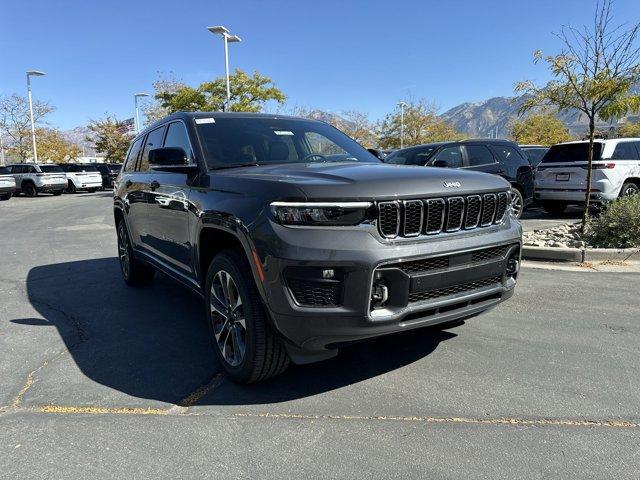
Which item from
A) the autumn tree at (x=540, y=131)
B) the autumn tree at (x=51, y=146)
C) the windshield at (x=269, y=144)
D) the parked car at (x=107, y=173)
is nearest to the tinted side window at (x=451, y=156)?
the windshield at (x=269, y=144)

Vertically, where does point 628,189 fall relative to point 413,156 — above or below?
below

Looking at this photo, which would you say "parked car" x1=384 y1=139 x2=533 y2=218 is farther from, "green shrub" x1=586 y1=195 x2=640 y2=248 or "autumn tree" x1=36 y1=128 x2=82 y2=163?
"autumn tree" x1=36 y1=128 x2=82 y2=163

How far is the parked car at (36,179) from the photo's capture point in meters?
26.4

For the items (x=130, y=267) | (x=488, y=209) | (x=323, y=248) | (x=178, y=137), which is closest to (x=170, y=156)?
(x=178, y=137)

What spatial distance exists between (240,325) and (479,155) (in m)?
7.98

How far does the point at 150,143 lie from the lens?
5.31m

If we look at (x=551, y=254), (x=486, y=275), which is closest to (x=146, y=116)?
(x=551, y=254)

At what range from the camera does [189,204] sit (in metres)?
3.81

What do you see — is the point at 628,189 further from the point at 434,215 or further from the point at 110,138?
the point at 110,138

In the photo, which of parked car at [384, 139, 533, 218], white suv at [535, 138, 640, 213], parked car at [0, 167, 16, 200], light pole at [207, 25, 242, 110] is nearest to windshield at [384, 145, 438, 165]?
parked car at [384, 139, 533, 218]

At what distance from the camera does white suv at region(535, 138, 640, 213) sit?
10.2 metres

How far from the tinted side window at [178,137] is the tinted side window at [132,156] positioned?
4.02ft

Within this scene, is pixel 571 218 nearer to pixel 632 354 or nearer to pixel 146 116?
pixel 632 354

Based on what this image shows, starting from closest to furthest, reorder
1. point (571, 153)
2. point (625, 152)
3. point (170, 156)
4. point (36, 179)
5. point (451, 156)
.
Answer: point (170, 156)
point (451, 156)
point (625, 152)
point (571, 153)
point (36, 179)
